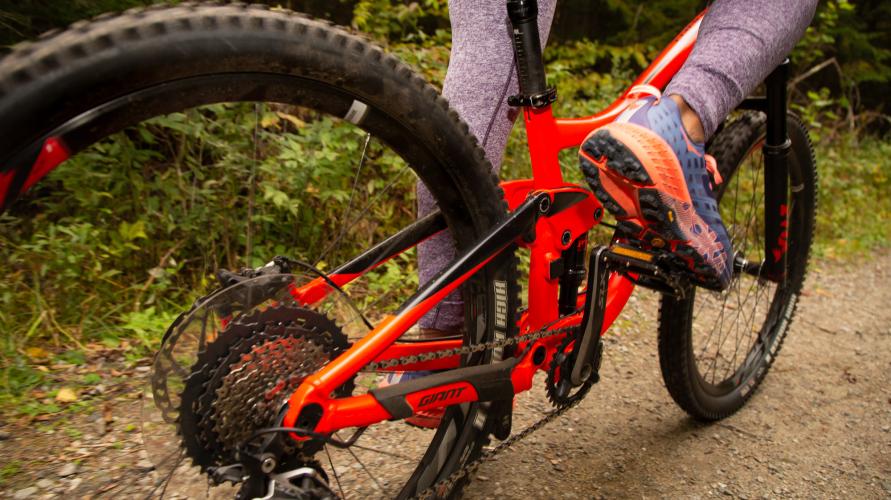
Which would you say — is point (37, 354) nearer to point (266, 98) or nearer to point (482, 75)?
point (266, 98)

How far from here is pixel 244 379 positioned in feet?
3.93

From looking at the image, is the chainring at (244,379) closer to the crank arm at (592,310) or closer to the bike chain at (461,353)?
the bike chain at (461,353)

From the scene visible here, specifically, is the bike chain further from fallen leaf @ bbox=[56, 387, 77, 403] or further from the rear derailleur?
fallen leaf @ bbox=[56, 387, 77, 403]

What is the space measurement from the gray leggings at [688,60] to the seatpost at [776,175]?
1.39 feet

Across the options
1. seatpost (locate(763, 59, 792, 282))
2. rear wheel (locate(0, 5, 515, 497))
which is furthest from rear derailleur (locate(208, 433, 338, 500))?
seatpost (locate(763, 59, 792, 282))

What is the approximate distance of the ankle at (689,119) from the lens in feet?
4.87

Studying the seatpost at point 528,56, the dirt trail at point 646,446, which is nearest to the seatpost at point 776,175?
the dirt trail at point 646,446

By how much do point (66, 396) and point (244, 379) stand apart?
50.1 inches

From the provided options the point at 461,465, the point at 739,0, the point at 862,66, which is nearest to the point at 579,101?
the point at 739,0

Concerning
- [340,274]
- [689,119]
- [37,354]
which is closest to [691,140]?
[689,119]

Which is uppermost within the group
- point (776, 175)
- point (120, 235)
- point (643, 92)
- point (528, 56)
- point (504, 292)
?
point (120, 235)

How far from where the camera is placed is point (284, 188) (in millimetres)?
3016

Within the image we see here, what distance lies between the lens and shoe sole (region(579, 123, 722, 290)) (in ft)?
4.50

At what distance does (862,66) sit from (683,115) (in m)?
7.47
